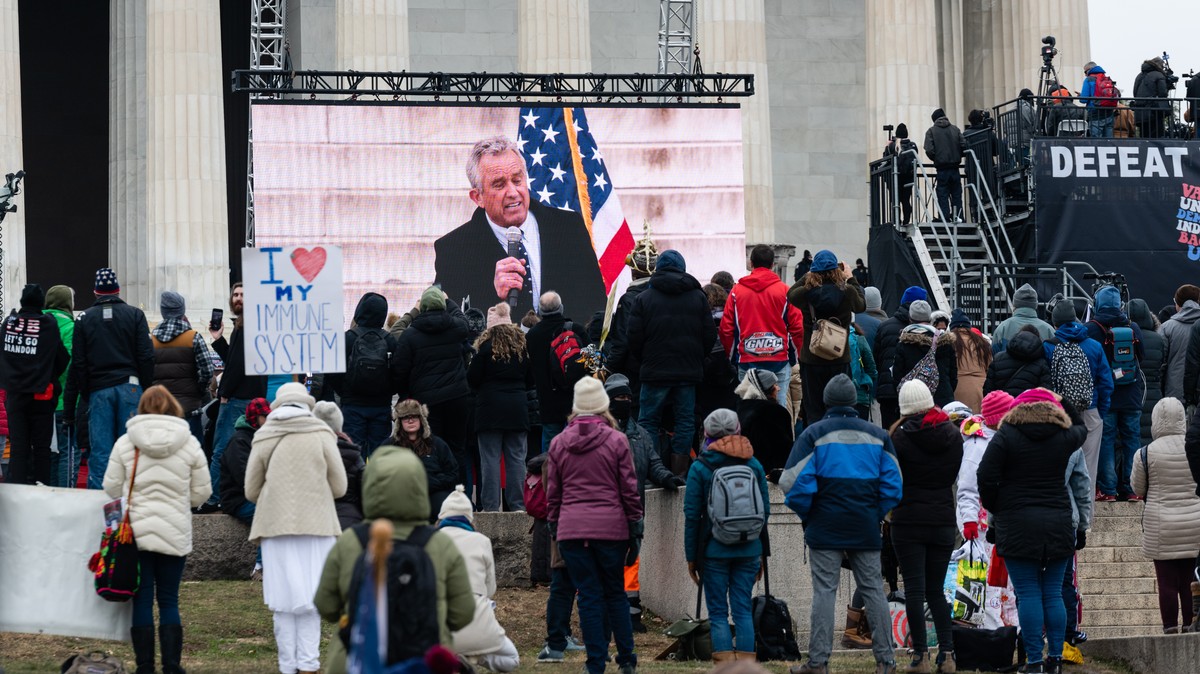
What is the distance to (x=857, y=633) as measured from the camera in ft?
49.0

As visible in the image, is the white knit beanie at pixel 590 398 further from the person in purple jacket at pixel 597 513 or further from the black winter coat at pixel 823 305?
the black winter coat at pixel 823 305

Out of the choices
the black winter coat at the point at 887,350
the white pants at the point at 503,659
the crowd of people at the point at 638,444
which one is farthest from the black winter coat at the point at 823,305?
the white pants at the point at 503,659

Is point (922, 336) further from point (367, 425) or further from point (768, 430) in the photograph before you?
point (367, 425)

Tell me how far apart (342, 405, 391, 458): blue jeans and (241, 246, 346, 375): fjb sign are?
2.87 metres

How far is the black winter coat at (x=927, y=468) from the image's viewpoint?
13.1 meters

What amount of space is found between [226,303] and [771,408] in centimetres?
1741

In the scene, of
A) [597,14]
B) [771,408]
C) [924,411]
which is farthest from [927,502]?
[597,14]

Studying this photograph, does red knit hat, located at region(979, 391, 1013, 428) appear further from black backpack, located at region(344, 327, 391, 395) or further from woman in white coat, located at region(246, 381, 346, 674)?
woman in white coat, located at region(246, 381, 346, 674)

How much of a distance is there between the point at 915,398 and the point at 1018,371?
430cm

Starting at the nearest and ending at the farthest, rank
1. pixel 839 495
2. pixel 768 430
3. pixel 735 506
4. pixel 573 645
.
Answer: pixel 839 495 < pixel 735 506 < pixel 573 645 < pixel 768 430

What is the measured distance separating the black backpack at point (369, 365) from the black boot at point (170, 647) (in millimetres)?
4783

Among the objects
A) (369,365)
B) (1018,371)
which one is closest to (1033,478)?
(1018,371)

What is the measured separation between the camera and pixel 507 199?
2669 cm

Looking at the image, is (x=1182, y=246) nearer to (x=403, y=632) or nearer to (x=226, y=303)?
(x=226, y=303)
